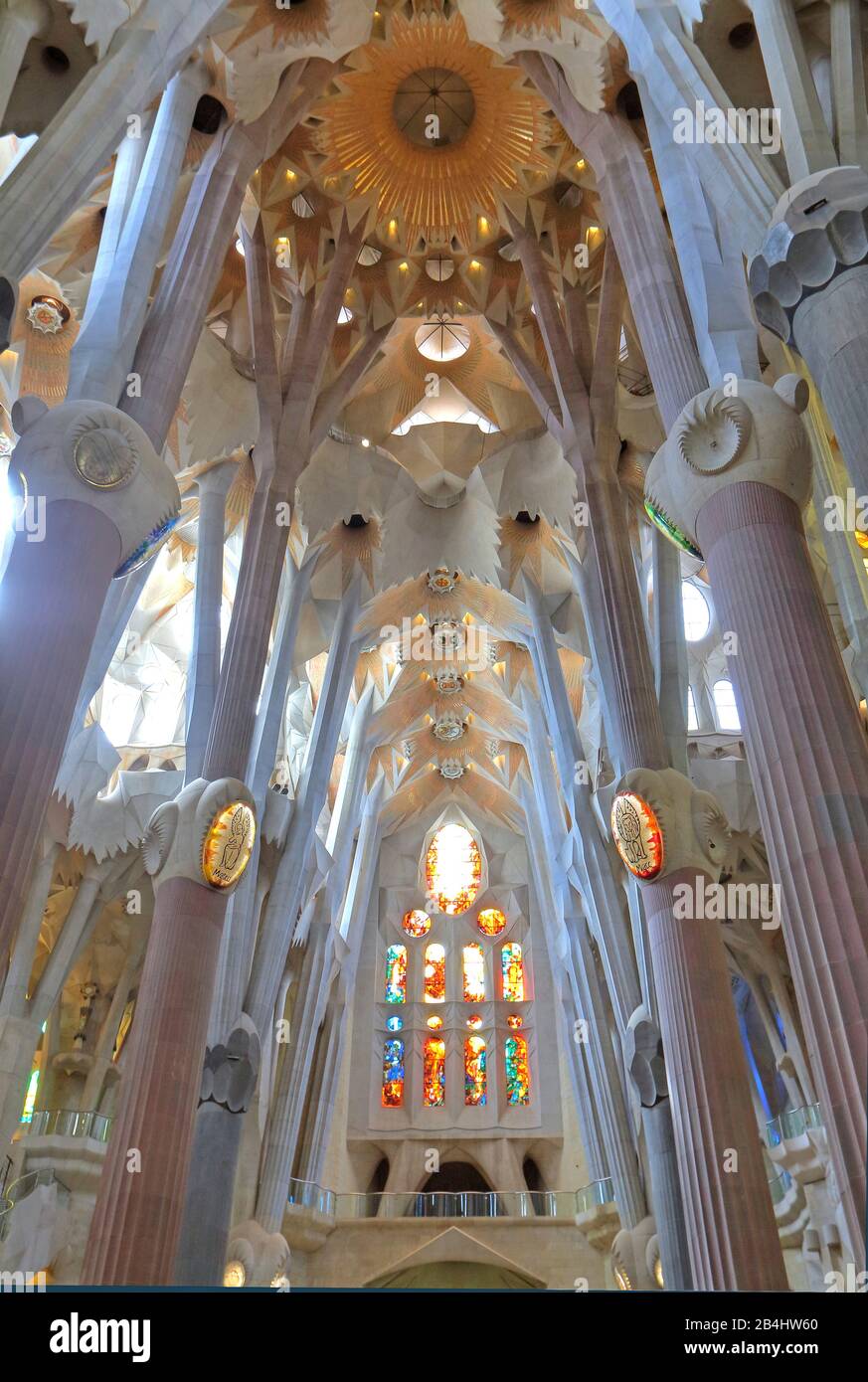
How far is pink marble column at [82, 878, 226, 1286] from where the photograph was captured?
9.47 metres

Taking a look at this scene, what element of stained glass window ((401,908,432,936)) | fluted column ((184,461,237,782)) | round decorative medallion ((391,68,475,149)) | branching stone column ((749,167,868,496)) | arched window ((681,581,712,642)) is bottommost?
branching stone column ((749,167,868,496))

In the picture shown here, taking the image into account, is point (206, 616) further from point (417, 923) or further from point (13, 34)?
point (417, 923)

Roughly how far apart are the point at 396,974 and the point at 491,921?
3.05 meters

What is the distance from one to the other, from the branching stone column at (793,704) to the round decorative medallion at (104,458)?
4043mm

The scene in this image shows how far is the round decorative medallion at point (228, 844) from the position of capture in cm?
1179

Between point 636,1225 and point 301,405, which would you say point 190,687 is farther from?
point 636,1225

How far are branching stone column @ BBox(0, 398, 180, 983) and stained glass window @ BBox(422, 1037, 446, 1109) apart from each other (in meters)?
22.6

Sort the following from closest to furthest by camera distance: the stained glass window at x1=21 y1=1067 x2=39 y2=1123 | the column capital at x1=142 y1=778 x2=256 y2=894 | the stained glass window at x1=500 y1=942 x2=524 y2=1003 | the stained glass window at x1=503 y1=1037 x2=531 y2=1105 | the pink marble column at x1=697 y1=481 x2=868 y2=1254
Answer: the pink marble column at x1=697 y1=481 x2=868 y2=1254
the column capital at x1=142 y1=778 x2=256 y2=894
the stained glass window at x1=21 y1=1067 x2=39 y2=1123
the stained glass window at x1=503 y1=1037 x2=531 y2=1105
the stained glass window at x1=500 y1=942 x2=524 y2=1003

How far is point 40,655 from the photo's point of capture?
7.51m

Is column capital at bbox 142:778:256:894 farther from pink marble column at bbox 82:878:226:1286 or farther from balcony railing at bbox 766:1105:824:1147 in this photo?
balcony railing at bbox 766:1105:824:1147

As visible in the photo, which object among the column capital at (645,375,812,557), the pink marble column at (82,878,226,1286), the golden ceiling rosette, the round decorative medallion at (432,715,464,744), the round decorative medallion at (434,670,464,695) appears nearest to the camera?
the column capital at (645,375,812,557)

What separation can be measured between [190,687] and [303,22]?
8.20m

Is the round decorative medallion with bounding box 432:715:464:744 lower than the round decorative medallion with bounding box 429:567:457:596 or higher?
higher

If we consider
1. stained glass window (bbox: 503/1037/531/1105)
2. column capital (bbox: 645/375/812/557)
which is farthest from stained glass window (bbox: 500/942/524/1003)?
column capital (bbox: 645/375/812/557)
